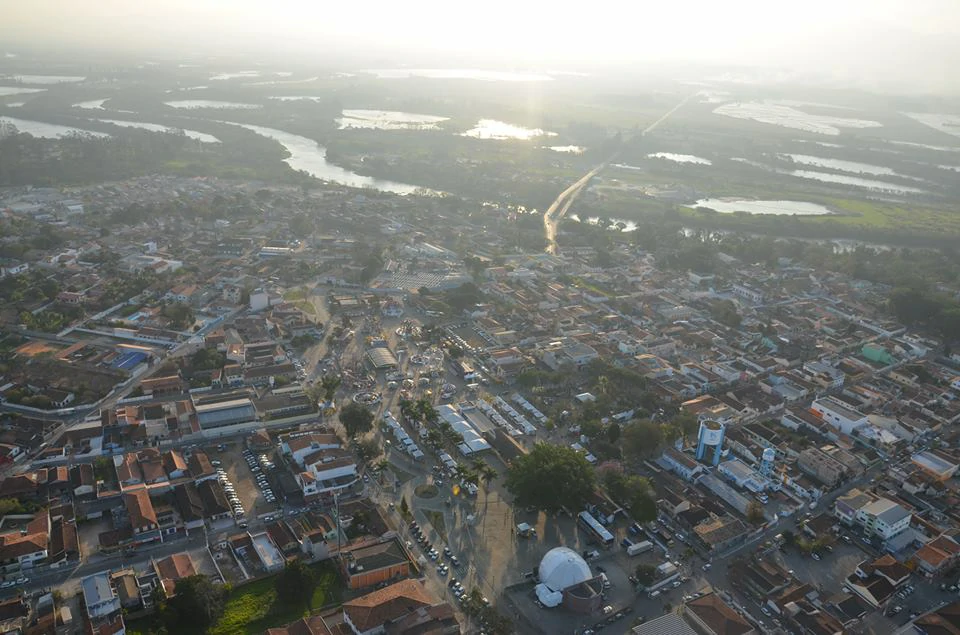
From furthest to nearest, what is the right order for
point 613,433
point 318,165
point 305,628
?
point 318,165, point 613,433, point 305,628

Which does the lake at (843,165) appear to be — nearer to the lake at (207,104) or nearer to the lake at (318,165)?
the lake at (318,165)

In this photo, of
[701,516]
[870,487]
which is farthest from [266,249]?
[870,487]

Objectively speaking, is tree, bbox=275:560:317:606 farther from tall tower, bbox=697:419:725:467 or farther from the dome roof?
tall tower, bbox=697:419:725:467

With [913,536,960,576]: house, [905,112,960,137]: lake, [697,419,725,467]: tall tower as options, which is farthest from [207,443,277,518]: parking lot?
[905,112,960,137]: lake

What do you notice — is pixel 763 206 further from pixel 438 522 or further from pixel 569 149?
pixel 438 522

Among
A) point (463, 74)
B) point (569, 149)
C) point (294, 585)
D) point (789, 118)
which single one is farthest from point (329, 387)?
point (463, 74)

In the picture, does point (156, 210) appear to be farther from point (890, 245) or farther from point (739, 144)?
point (739, 144)
